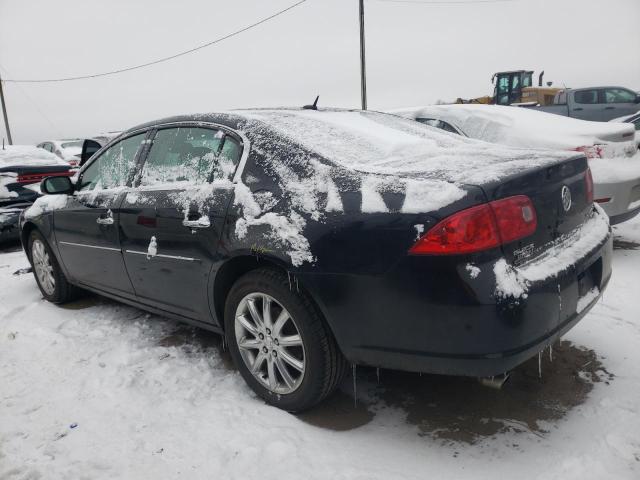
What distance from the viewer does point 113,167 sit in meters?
3.47

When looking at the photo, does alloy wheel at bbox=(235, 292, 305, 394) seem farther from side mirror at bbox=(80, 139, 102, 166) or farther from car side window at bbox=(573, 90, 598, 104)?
car side window at bbox=(573, 90, 598, 104)

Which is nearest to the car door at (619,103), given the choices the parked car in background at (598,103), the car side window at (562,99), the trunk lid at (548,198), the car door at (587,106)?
the parked car in background at (598,103)

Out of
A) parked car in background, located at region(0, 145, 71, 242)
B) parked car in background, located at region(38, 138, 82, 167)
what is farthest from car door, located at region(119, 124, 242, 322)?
parked car in background, located at region(38, 138, 82, 167)

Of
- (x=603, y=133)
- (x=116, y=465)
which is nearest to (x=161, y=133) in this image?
(x=116, y=465)

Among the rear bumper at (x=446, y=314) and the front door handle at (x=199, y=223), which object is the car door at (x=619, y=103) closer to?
the rear bumper at (x=446, y=314)

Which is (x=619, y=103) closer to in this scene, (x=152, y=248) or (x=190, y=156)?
(x=190, y=156)

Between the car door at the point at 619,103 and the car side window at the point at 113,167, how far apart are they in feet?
45.7

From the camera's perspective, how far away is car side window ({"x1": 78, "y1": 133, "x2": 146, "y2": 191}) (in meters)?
3.28

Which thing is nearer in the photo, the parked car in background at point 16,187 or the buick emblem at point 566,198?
the buick emblem at point 566,198

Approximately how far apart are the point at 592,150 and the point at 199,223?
3.87 metres

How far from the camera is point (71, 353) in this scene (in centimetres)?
318

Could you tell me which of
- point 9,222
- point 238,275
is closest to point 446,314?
point 238,275

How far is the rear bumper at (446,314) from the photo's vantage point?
1.78 m

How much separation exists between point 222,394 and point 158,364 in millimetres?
595
